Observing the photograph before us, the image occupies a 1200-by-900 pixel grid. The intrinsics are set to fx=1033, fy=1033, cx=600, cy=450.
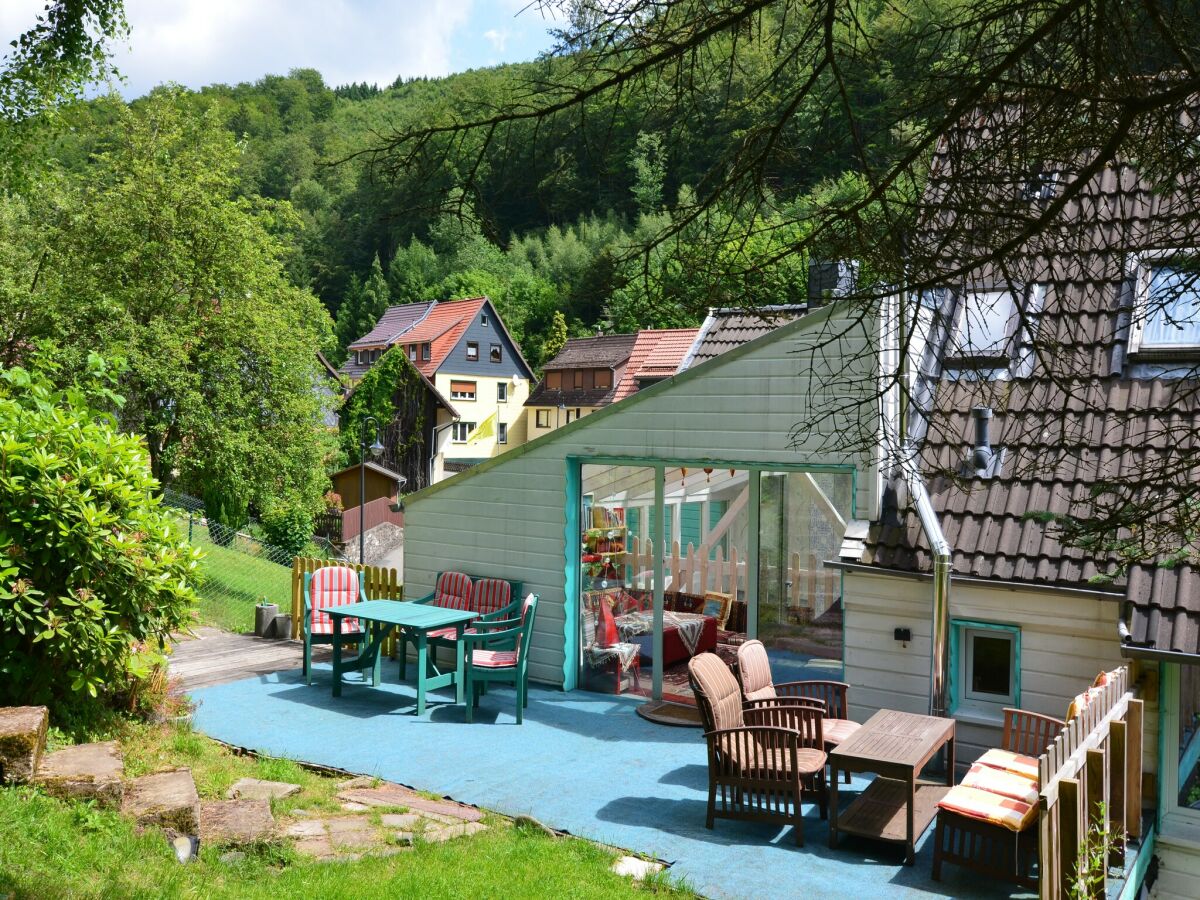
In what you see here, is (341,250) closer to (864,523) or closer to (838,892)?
(864,523)

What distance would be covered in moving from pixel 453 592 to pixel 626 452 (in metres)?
2.67

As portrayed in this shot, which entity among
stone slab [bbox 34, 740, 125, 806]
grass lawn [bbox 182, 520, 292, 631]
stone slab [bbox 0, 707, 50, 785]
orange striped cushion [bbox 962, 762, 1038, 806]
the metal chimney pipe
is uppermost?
the metal chimney pipe

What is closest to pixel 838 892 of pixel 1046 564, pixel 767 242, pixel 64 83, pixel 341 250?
pixel 1046 564

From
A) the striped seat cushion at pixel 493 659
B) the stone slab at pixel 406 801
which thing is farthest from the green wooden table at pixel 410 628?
the stone slab at pixel 406 801

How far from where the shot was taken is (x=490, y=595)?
11.1 metres

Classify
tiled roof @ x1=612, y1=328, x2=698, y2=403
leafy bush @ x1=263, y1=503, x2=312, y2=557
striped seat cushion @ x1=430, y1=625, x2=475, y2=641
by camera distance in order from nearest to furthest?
1. striped seat cushion @ x1=430, y1=625, x2=475, y2=641
2. leafy bush @ x1=263, y1=503, x2=312, y2=557
3. tiled roof @ x1=612, y1=328, x2=698, y2=403

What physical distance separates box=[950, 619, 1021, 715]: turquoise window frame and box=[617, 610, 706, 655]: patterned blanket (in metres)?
2.72

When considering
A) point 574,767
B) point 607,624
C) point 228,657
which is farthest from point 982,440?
point 228,657

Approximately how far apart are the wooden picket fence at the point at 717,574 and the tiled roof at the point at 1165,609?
2559 mm

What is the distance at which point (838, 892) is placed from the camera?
19.8 feet

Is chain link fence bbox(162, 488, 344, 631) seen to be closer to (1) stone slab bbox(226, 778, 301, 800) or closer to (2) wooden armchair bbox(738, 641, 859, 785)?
(1) stone slab bbox(226, 778, 301, 800)

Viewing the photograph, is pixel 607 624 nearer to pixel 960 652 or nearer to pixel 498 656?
pixel 498 656

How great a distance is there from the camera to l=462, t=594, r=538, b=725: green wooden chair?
9.70 metres

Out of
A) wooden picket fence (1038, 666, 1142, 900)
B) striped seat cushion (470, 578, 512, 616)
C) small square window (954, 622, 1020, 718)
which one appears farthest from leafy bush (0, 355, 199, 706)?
small square window (954, 622, 1020, 718)
